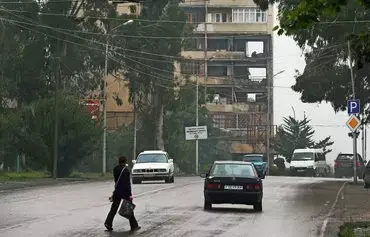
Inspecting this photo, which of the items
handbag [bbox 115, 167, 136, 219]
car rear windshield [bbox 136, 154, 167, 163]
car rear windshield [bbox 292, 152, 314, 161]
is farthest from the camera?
car rear windshield [bbox 292, 152, 314, 161]

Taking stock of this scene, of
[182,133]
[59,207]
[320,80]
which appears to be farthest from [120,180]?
[182,133]

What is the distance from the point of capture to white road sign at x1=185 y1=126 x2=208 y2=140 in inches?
3329

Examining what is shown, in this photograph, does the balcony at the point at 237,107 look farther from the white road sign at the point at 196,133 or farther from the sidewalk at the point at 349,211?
the sidewalk at the point at 349,211

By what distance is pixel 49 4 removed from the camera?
2495 inches

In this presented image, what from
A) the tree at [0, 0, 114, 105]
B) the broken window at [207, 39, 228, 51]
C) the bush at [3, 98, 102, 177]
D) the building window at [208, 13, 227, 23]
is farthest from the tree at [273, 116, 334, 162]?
the bush at [3, 98, 102, 177]

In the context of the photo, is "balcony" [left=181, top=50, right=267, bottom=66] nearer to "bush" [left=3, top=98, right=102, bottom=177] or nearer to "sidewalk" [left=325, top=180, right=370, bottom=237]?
"bush" [left=3, top=98, right=102, bottom=177]

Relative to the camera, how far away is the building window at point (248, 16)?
104 m

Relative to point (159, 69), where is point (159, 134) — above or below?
below

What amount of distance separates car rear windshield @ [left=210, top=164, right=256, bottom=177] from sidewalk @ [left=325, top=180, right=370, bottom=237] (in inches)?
111

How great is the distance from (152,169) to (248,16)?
6466 centimetres

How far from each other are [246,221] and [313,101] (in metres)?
36.2

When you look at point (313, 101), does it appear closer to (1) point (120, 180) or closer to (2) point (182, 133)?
(2) point (182, 133)

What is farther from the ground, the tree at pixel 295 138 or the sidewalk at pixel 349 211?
the tree at pixel 295 138

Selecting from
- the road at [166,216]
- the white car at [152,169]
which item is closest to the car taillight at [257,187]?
the road at [166,216]
